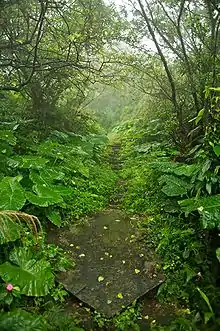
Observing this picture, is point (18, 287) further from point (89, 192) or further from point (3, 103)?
point (3, 103)

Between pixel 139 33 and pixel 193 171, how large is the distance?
4.05 meters

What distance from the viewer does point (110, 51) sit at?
28.1 ft

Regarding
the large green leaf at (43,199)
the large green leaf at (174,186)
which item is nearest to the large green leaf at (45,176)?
the large green leaf at (43,199)

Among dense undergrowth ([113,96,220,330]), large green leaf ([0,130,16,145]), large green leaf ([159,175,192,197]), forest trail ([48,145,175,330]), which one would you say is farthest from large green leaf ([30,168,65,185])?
large green leaf ([159,175,192,197])

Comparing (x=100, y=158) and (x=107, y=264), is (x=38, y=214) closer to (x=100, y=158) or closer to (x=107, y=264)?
(x=107, y=264)

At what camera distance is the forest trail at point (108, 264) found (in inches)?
141

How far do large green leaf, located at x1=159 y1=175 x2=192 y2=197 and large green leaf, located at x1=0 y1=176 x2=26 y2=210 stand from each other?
1.93 metres

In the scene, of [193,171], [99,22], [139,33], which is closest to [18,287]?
[193,171]

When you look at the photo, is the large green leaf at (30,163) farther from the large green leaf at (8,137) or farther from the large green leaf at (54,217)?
the large green leaf at (54,217)

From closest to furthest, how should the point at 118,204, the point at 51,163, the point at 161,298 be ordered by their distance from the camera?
the point at 161,298, the point at 118,204, the point at 51,163

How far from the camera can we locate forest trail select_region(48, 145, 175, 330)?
3578 millimetres

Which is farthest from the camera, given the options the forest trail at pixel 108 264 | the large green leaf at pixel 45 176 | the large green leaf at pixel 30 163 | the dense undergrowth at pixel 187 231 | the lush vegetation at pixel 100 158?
the large green leaf at pixel 30 163

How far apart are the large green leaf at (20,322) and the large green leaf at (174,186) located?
2.64m

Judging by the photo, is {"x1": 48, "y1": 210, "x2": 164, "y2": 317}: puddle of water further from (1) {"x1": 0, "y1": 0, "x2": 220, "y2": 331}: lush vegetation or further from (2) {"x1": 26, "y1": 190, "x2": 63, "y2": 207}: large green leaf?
(2) {"x1": 26, "y1": 190, "x2": 63, "y2": 207}: large green leaf
